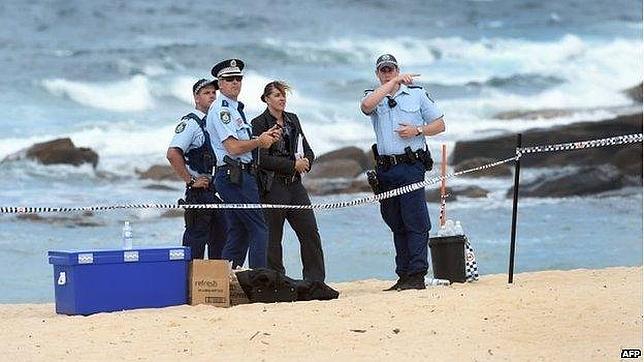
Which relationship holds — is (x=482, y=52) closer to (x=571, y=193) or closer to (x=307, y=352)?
(x=571, y=193)

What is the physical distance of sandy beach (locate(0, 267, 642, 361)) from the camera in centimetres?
516

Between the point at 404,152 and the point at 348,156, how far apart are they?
10.3 metres

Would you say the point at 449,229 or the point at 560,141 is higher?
the point at 560,141

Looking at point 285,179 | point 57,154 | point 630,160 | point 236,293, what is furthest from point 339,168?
point 236,293

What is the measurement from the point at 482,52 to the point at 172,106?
5188mm

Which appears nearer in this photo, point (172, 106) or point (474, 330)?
point (474, 330)

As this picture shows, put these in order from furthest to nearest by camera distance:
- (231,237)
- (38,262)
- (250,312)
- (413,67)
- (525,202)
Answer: (413,67), (525,202), (38,262), (231,237), (250,312)

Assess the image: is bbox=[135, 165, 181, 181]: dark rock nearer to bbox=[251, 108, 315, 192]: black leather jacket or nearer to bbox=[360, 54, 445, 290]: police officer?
bbox=[251, 108, 315, 192]: black leather jacket

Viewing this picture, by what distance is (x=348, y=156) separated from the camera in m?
17.2

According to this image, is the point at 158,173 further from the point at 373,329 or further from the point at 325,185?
the point at 373,329

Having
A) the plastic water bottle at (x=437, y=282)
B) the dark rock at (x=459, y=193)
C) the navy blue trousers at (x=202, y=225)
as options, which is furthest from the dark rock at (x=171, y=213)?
the plastic water bottle at (x=437, y=282)

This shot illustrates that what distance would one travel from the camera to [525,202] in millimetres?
16797

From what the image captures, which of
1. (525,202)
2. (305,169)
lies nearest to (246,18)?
(525,202)

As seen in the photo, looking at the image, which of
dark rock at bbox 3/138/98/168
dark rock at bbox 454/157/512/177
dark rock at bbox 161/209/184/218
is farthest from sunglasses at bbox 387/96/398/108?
dark rock at bbox 454/157/512/177
